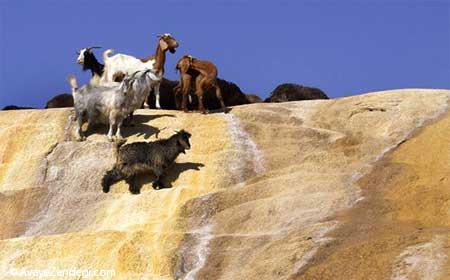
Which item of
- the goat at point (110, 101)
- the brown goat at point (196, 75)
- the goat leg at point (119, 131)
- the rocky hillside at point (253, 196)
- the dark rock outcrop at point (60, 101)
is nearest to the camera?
the rocky hillside at point (253, 196)

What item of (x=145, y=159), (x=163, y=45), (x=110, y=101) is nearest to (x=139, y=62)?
(x=163, y=45)

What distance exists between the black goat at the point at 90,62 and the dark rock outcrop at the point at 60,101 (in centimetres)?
623

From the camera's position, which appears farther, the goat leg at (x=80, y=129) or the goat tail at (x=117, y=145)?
the goat leg at (x=80, y=129)

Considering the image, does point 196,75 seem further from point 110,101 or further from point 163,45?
point 110,101

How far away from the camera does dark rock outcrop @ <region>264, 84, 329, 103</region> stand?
1452 inches

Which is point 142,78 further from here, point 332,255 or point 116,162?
point 332,255

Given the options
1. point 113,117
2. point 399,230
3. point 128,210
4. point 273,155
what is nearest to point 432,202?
point 399,230

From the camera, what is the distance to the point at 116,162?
78.6ft

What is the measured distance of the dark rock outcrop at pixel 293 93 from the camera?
36.9 m

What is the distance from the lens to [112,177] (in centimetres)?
2364

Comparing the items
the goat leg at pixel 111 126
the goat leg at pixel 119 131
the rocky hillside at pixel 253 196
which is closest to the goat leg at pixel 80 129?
the rocky hillside at pixel 253 196

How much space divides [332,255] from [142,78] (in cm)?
997

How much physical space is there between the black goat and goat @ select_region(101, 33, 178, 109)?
0.78 ft

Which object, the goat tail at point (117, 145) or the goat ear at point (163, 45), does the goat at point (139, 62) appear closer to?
the goat ear at point (163, 45)
